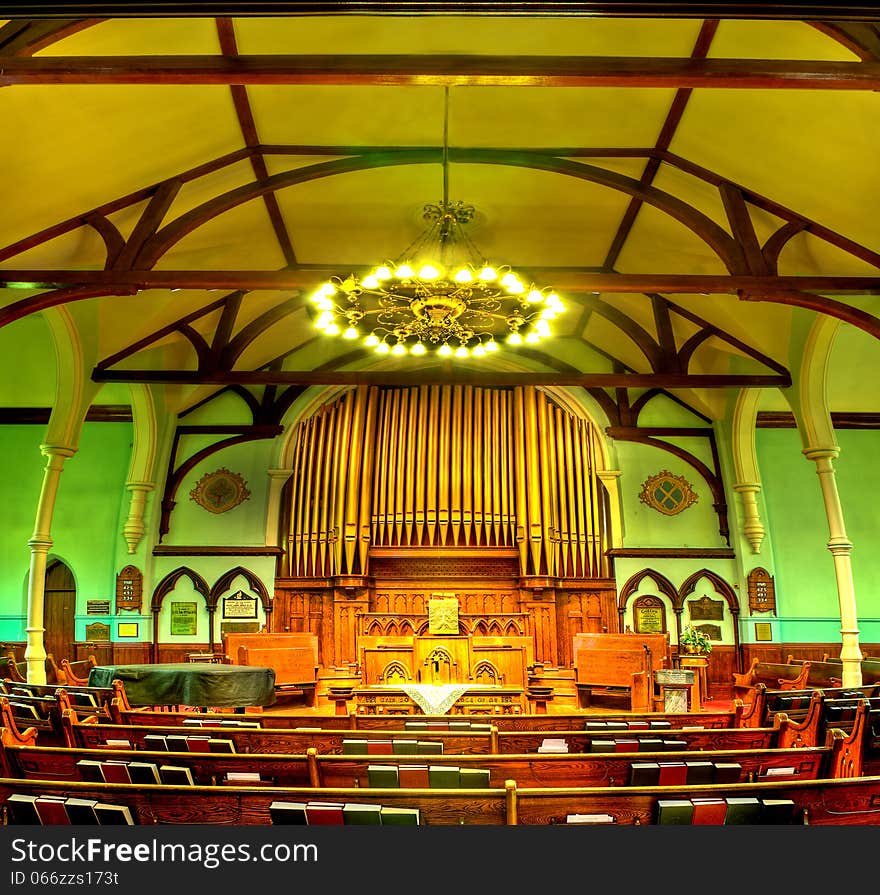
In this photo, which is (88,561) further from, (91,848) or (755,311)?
(91,848)

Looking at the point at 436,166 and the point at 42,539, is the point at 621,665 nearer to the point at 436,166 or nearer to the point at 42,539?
the point at 436,166

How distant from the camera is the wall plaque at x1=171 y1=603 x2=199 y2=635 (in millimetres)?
14109

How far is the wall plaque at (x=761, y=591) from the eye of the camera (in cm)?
1412

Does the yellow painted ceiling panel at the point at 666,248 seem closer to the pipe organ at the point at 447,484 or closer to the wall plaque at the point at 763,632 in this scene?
the pipe organ at the point at 447,484

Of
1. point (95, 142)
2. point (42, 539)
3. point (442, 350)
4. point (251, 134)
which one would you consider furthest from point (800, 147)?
point (42, 539)

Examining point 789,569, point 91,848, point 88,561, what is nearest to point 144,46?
point 91,848

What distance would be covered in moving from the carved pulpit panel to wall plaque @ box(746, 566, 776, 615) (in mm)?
5480

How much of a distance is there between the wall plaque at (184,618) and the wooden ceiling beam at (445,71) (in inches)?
394

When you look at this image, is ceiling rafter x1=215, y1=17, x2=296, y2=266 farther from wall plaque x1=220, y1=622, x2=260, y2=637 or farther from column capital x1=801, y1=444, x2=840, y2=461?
column capital x1=801, y1=444, x2=840, y2=461

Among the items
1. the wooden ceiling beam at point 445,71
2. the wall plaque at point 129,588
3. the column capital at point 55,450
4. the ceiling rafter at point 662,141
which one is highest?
the ceiling rafter at point 662,141

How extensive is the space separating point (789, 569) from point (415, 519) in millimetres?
6258

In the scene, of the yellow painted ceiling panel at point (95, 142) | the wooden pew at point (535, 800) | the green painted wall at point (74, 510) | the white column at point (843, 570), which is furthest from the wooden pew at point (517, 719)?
the green painted wall at point (74, 510)

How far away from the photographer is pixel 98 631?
13984 millimetres

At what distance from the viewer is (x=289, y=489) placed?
14969 mm
